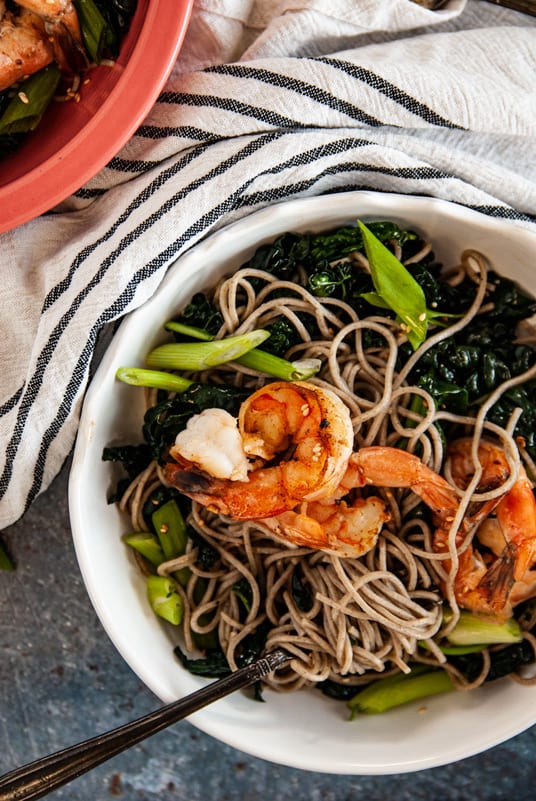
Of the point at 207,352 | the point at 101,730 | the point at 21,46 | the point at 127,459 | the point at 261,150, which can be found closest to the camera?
the point at 21,46

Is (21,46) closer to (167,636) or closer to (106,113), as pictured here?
(106,113)

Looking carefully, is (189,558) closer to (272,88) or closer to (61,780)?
(61,780)

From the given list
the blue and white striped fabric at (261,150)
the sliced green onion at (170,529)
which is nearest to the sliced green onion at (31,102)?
the blue and white striped fabric at (261,150)

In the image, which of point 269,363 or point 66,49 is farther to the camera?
point 269,363

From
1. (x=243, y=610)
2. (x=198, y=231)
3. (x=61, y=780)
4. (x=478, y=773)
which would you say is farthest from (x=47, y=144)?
(x=478, y=773)

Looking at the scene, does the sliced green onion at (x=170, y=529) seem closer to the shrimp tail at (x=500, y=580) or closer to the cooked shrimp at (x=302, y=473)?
the cooked shrimp at (x=302, y=473)

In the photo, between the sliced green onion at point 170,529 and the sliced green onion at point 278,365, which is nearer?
the sliced green onion at point 278,365

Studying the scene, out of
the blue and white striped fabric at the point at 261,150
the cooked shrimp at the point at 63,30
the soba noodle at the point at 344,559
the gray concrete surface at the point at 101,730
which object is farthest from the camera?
the gray concrete surface at the point at 101,730

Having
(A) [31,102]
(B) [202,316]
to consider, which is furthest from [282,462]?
(A) [31,102]
